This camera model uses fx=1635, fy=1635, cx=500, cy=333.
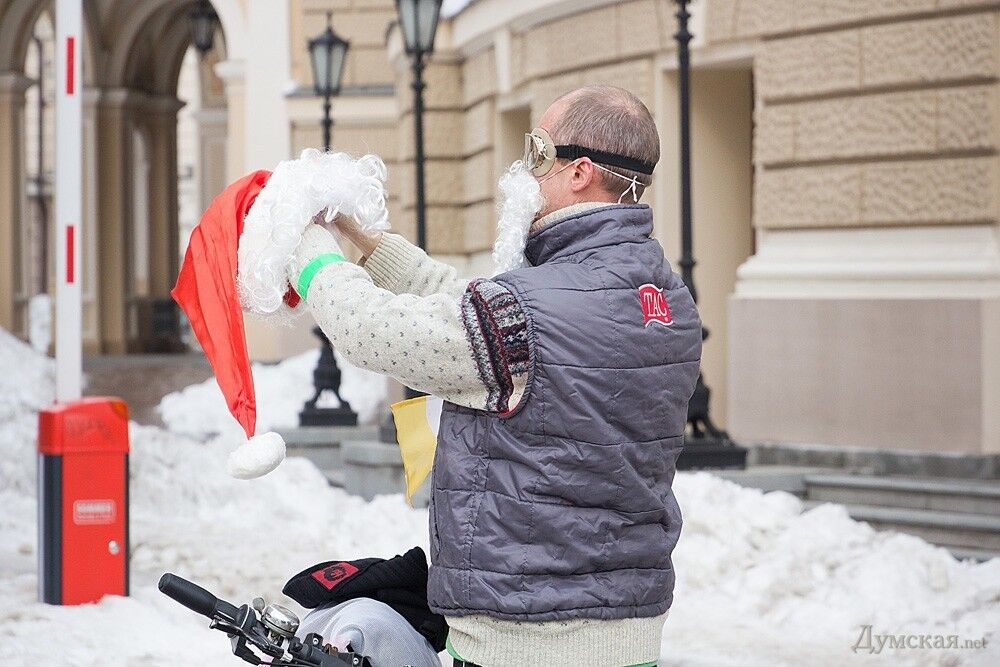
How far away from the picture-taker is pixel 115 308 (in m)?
27.5

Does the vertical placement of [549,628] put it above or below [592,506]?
below

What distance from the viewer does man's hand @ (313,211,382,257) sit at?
2.60m

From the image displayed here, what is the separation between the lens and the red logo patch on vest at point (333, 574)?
8.78 ft

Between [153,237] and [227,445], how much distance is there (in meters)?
18.3

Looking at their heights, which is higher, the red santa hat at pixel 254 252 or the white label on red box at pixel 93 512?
the red santa hat at pixel 254 252

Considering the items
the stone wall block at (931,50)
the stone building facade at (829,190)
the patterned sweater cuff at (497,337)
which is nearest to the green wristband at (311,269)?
the patterned sweater cuff at (497,337)

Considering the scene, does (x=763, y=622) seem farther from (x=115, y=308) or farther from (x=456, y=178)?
(x=115, y=308)

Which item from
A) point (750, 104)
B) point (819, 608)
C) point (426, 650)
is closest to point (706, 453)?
point (819, 608)

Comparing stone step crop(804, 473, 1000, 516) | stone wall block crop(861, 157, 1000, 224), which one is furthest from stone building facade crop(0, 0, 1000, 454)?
stone step crop(804, 473, 1000, 516)

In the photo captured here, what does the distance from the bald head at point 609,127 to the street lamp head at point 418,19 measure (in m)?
9.77

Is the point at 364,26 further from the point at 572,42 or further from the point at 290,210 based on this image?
the point at 290,210

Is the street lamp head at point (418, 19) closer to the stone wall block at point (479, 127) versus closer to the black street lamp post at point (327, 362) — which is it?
the black street lamp post at point (327, 362)

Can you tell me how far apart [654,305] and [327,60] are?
1235cm

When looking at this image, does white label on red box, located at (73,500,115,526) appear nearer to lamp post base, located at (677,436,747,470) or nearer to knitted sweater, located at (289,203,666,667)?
lamp post base, located at (677,436,747,470)
